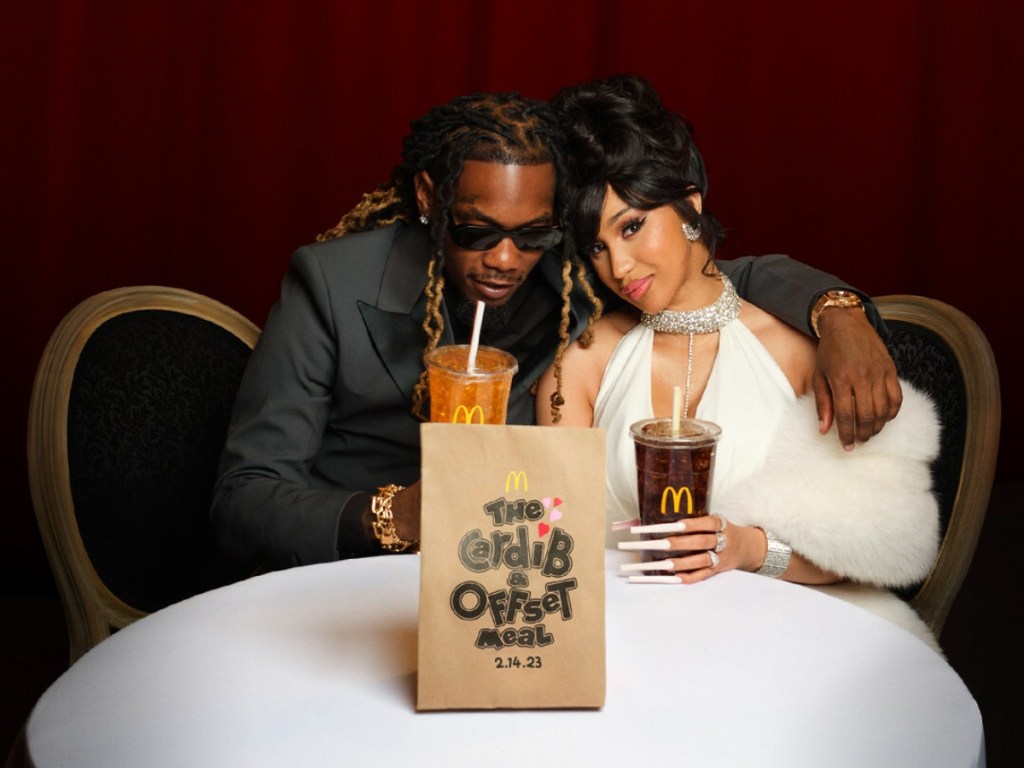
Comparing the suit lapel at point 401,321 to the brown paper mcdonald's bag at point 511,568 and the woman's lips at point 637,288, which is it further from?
the brown paper mcdonald's bag at point 511,568

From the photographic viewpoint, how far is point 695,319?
2.23 m

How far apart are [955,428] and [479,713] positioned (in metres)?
1.32

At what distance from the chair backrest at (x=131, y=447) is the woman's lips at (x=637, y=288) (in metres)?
0.74

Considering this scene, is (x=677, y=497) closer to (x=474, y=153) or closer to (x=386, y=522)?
(x=386, y=522)

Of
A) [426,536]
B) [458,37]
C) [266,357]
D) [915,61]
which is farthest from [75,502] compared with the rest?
[915,61]

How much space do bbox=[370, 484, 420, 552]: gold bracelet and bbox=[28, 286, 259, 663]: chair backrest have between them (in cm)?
57

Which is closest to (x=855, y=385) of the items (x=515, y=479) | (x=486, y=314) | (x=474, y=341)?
(x=486, y=314)

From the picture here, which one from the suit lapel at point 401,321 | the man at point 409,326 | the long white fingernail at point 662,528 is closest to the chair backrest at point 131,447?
the man at point 409,326

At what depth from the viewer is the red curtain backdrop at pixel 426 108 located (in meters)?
3.41

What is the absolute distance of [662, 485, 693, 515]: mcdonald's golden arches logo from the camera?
1.67 metres

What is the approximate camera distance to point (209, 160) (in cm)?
349

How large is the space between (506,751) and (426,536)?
0.20 meters

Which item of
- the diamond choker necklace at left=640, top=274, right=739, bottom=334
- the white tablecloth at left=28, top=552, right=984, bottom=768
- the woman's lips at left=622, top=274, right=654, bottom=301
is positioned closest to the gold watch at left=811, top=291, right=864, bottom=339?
the diamond choker necklace at left=640, top=274, right=739, bottom=334

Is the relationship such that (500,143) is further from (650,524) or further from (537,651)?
(537,651)
